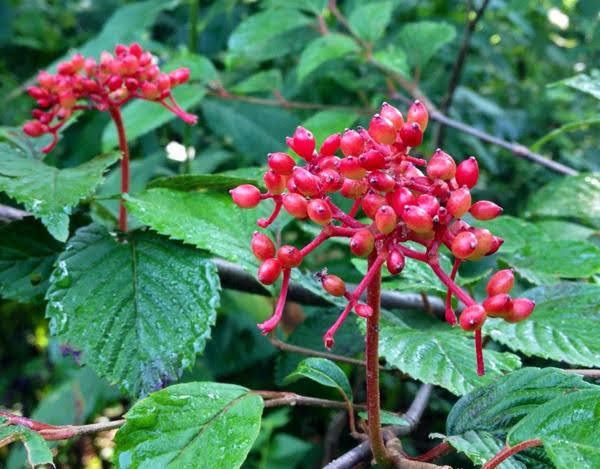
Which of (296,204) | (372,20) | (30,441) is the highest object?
(296,204)

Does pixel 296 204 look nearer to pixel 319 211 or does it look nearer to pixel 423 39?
pixel 319 211

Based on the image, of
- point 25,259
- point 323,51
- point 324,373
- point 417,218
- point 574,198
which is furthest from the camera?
point 323,51

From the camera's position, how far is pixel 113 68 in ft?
3.08

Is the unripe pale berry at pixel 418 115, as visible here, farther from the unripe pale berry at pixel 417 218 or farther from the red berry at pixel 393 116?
the unripe pale berry at pixel 417 218

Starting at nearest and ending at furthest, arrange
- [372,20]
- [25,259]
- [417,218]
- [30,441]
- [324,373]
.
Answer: [417,218] < [30,441] < [324,373] < [25,259] < [372,20]

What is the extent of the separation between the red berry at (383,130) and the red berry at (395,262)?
11 centimetres

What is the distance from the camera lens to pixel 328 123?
139 cm

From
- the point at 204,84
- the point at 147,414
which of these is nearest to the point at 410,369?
the point at 147,414

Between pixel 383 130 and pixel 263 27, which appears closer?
pixel 383 130

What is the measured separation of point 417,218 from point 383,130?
10cm

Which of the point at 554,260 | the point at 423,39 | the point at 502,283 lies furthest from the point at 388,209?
the point at 423,39

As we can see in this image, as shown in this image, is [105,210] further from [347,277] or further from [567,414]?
[567,414]

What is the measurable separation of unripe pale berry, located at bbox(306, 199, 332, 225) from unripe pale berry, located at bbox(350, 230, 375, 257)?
33 millimetres

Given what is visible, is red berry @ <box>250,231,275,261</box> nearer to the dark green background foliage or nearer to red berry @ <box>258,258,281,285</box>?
red berry @ <box>258,258,281,285</box>
